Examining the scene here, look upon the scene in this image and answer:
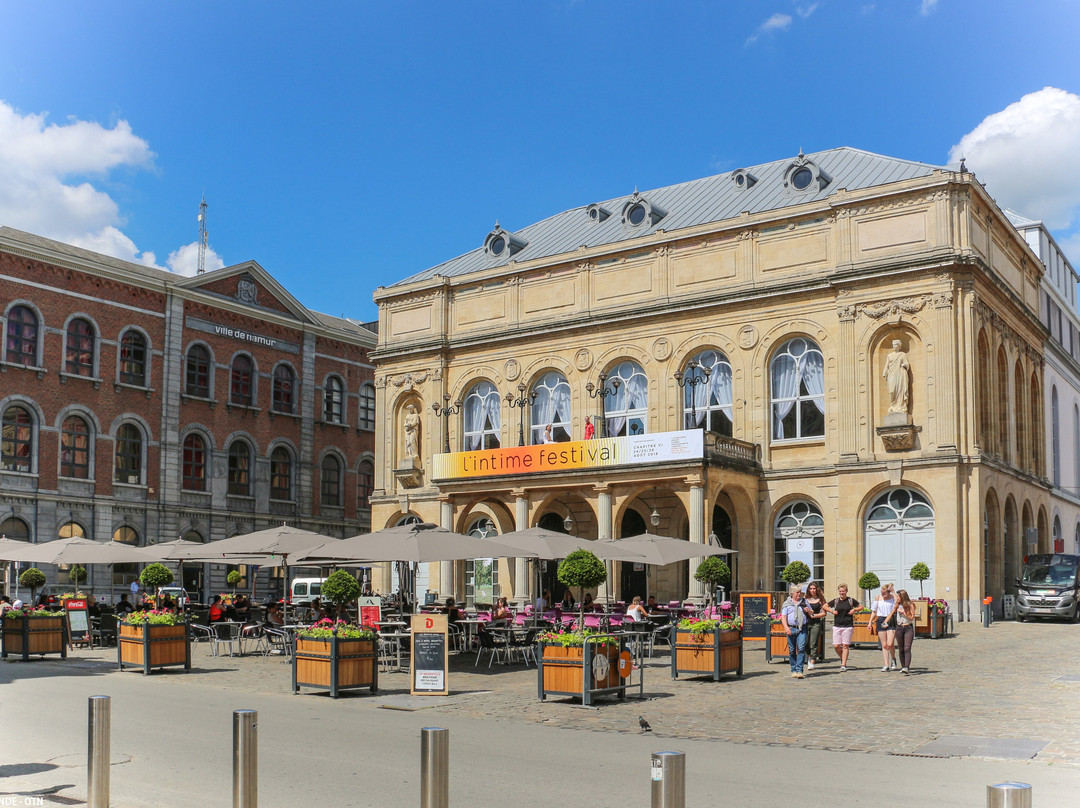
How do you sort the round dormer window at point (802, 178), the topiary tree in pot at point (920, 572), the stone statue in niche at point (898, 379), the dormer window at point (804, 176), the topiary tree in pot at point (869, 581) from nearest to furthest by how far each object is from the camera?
the topiary tree in pot at point (869, 581) < the topiary tree in pot at point (920, 572) < the stone statue in niche at point (898, 379) < the dormer window at point (804, 176) < the round dormer window at point (802, 178)

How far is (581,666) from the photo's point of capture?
51.3ft

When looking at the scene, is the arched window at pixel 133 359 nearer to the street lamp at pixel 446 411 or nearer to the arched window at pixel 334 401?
the arched window at pixel 334 401

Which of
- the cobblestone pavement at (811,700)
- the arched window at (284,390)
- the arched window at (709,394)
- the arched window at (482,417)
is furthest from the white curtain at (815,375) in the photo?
the arched window at (284,390)

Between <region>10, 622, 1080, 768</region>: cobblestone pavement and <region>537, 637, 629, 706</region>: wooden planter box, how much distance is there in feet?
0.71

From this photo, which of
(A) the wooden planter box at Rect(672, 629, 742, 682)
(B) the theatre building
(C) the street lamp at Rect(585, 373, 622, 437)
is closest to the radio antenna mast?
(B) the theatre building

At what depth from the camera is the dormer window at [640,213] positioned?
4359 centimetres

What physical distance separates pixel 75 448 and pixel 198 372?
701 centimetres

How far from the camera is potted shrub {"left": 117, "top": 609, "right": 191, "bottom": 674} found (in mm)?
20219

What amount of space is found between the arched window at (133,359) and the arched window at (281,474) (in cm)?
782

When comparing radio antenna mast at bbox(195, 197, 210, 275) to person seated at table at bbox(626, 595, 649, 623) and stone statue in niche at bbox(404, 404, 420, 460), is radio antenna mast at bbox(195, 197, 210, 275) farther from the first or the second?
person seated at table at bbox(626, 595, 649, 623)

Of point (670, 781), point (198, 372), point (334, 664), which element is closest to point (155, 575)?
point (334, 664)

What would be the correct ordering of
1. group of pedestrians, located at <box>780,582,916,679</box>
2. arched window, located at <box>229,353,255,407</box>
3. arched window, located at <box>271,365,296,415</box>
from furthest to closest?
1. arched window, located at <box>271,365,296,415</box>
2. arched window, located at <box>229,353,255,407</box>
3. group of pedestrians, located at <box>780,582,916,679</box>

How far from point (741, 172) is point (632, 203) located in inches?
173

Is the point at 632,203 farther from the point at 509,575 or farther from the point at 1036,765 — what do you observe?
the point at 1036,765
